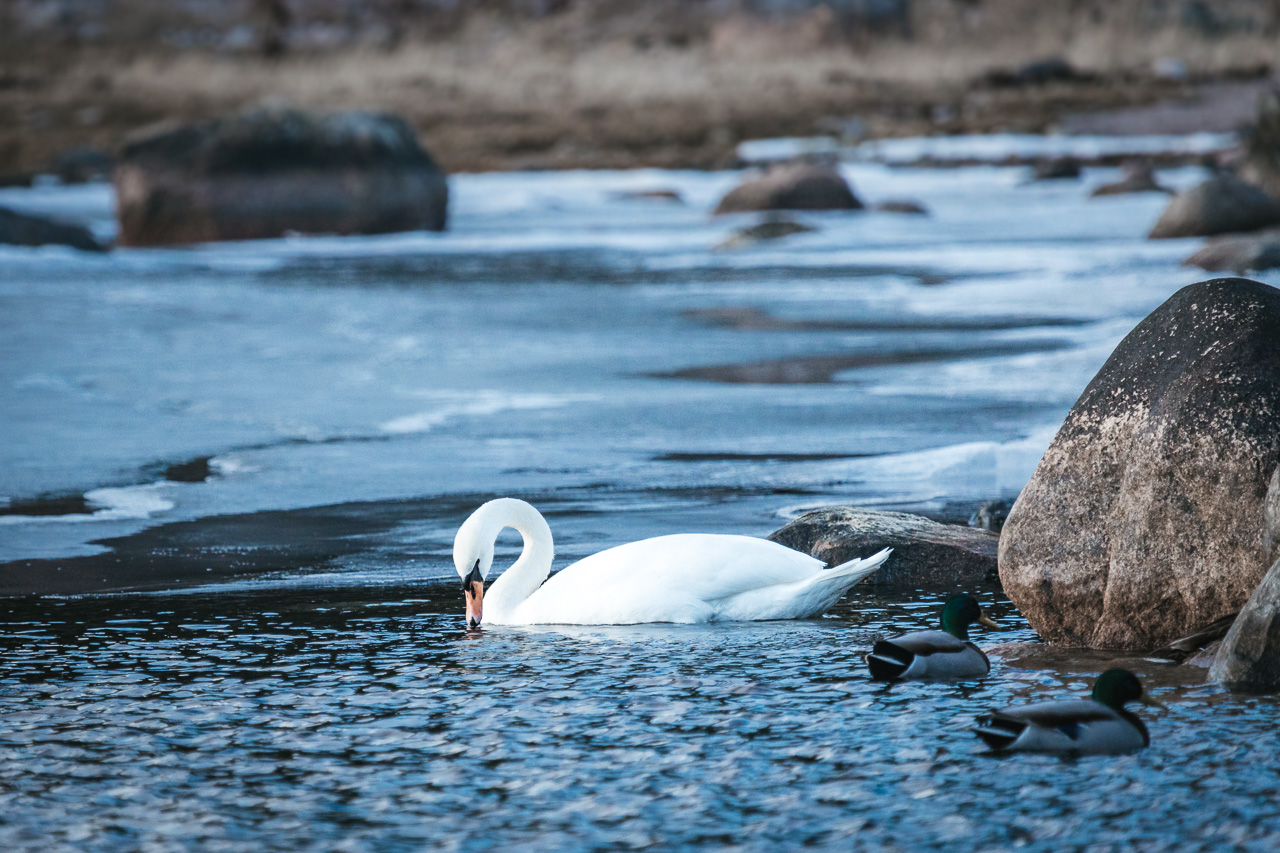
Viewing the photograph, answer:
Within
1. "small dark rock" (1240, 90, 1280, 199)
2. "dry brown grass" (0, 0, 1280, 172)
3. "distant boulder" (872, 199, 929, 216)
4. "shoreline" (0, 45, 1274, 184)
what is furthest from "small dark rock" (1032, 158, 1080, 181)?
"dry brown grass" (0, 0, 1280, 172)

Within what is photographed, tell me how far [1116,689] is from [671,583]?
80.6 inches

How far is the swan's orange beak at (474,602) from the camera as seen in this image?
267 inches

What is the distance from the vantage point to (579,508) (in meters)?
8.88

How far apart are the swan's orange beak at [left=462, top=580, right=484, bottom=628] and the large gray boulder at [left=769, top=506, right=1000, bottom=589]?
1572 mm

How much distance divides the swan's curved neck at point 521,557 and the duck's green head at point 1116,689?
2.54m

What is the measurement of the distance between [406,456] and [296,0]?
120371 millimetres

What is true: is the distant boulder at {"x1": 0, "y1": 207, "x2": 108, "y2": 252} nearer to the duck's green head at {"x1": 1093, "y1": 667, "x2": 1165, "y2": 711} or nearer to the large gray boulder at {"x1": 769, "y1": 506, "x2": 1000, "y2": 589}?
the large gray boulder at {"x1": 769, "y1": 506, "x2": 1000, "y2": 589}

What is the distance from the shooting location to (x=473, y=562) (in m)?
6.84

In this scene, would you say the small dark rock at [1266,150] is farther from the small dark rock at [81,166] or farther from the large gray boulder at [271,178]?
the small dark rock at [81,166]

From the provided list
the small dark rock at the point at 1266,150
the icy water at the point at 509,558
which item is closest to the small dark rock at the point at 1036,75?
the small dark rock at the point at 1266,150

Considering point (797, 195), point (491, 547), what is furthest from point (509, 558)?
point (797, 195)

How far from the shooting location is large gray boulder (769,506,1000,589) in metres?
7.48

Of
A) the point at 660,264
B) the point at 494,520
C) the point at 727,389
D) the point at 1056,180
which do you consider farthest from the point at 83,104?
the point at 494,520

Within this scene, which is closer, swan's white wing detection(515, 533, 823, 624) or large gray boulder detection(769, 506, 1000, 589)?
swan's white wing detection(515, 533, 823, 624)
